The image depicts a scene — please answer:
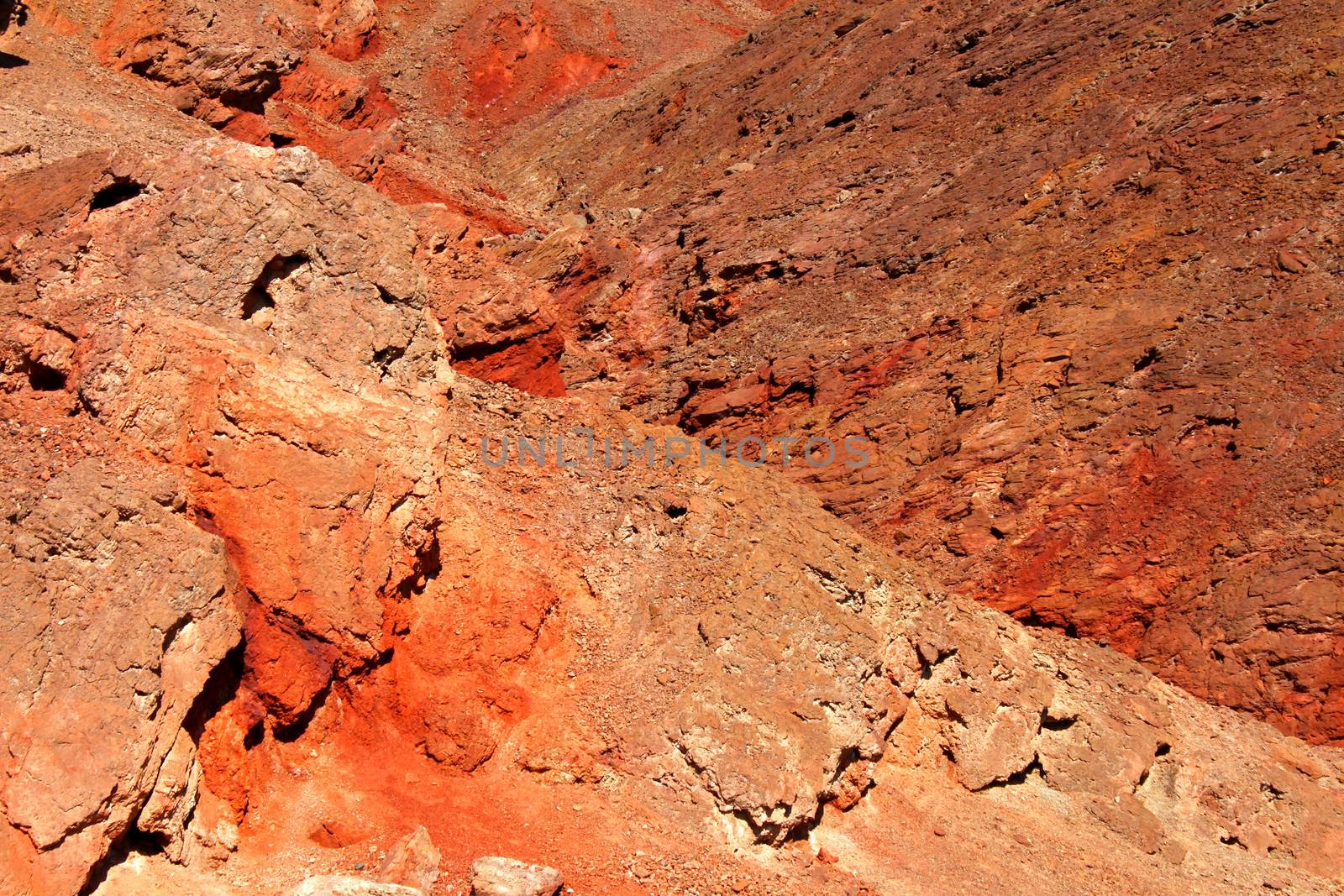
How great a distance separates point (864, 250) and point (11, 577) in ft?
34.3

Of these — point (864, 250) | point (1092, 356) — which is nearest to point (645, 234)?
point (864, 250)

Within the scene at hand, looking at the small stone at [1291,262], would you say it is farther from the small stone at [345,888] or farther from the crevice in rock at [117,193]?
the crevice in rock at [117,193]

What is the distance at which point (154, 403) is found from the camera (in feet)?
28.0

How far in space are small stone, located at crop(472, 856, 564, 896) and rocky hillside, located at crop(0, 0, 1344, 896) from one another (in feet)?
0.12

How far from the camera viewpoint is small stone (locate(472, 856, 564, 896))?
25.4ft

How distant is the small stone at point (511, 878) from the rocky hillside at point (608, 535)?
0.12 ft

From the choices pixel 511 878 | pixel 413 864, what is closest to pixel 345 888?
pixel 413 864

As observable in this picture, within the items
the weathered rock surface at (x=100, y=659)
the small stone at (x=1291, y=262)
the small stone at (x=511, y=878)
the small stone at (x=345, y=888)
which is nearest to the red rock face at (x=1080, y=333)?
the small stone at (x=1291, y=262)

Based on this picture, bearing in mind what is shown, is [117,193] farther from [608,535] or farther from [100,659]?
[608,535]

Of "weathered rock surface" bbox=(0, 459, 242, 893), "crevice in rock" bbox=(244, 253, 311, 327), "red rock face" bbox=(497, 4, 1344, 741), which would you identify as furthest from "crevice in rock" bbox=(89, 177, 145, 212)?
"red rock face" bbox=(497, 4, 1344, 741)

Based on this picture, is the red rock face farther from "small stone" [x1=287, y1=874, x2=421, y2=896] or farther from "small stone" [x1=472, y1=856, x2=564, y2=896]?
"small stone" [x1=287, y1=874, x2=421, y2=896]

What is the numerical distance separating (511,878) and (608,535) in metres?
3.59

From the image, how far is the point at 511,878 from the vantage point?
25.6 ft

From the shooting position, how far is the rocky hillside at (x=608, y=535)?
26.1 feet
